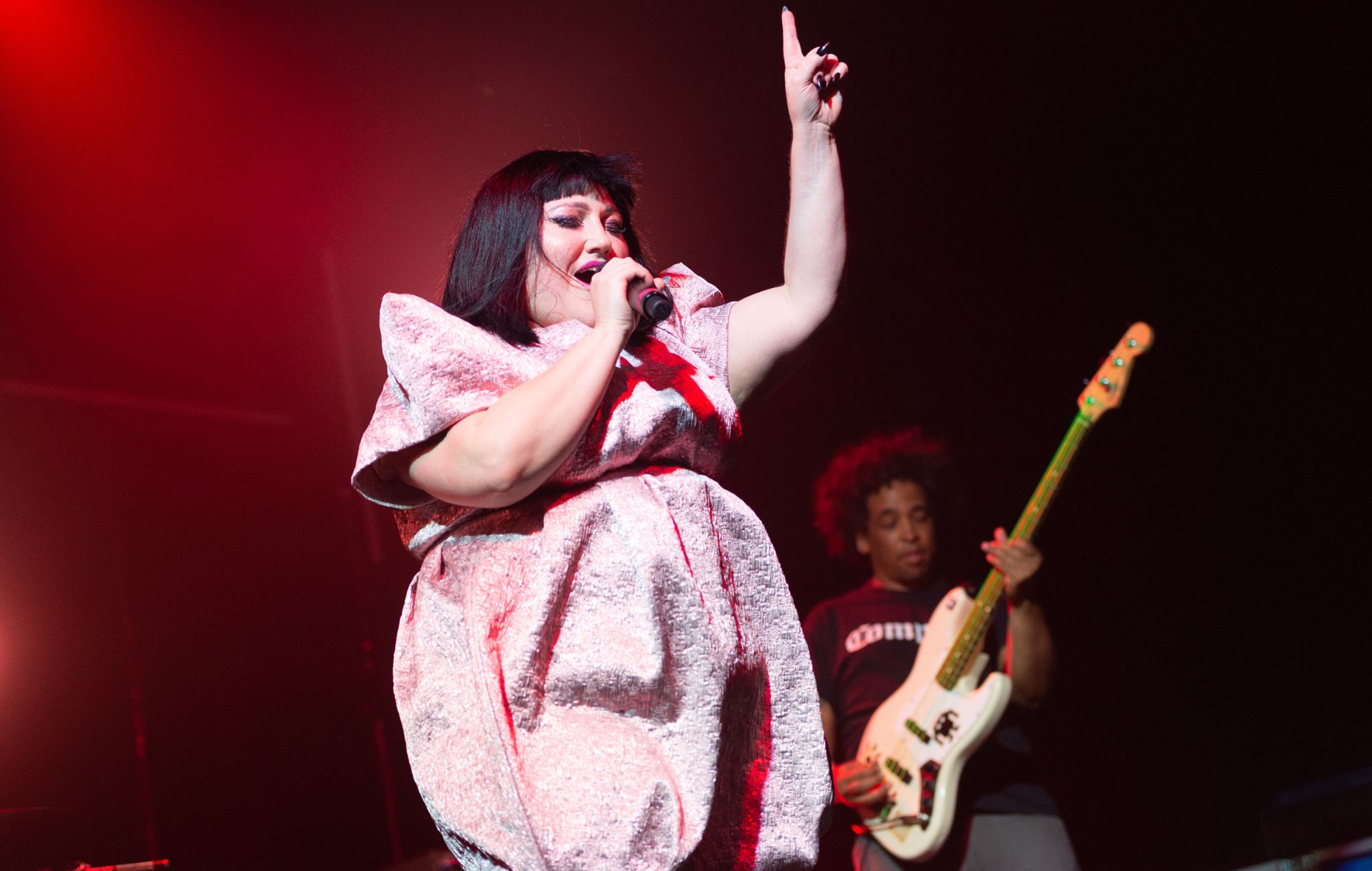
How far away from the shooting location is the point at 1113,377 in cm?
317

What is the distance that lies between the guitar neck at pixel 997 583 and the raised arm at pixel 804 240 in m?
1.72

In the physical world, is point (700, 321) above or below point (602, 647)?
above

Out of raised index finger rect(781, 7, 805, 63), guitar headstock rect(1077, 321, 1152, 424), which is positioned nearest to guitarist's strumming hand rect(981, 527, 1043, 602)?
guitar headstock rect(1077, 321, 1152, 424)

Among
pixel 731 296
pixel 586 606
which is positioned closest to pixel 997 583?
pixel 731 296

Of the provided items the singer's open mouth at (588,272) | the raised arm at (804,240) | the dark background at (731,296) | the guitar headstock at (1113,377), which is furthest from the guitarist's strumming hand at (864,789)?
the singer's open mouth at (588,272)

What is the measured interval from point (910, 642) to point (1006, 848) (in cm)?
62

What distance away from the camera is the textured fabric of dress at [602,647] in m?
1.02

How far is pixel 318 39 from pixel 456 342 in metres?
1.76

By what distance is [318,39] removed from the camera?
99.2 inches

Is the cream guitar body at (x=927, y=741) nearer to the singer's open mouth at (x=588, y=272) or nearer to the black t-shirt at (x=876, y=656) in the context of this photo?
the black t-shirt at (x=876, y=656)

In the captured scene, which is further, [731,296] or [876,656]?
[731,296]

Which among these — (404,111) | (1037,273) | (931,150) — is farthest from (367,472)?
(1037,273)

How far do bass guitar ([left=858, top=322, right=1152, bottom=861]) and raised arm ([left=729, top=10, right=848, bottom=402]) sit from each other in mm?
1713

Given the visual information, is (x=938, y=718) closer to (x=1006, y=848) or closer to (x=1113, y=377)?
(x=1006, y=848)
